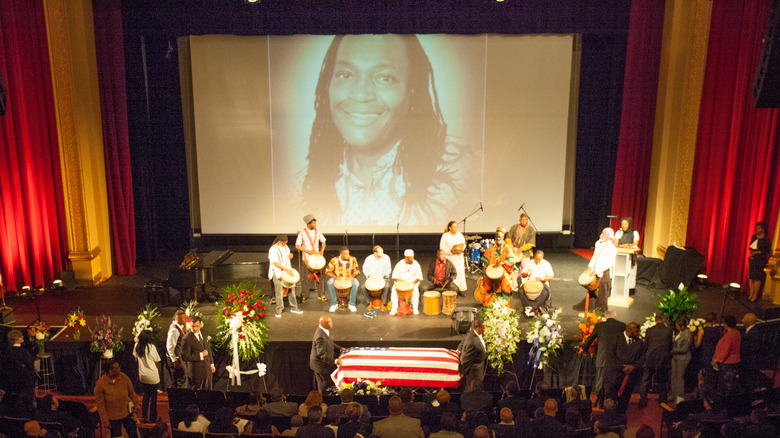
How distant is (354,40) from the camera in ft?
46.1

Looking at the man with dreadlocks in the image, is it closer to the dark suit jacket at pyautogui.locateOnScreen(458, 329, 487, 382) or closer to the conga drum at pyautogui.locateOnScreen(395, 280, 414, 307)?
the conga drum at pyautogui.locateOnScreen(395, 280, 414, 307)

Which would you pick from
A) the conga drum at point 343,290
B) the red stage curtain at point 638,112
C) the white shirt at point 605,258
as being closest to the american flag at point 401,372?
the conga drum at point 343,290

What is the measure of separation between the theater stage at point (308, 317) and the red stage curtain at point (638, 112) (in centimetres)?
252

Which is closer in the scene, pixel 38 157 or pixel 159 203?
pixel 38 157

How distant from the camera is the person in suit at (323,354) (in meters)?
8.28

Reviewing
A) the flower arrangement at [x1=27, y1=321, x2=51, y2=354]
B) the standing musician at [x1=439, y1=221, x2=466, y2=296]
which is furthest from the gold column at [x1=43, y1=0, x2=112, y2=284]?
the standing musician at [x1=439, y1=221, x2=466, y2=296]

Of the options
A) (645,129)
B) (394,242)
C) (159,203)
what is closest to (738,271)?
(645,129)

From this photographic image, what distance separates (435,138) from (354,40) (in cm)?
291

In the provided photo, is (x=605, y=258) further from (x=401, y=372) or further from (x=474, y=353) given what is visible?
(x=401, y=372)

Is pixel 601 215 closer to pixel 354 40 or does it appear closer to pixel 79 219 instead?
pixel 354 40

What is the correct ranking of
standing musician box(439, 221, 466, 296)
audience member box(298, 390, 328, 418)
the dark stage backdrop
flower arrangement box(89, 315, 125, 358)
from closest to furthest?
1. audience member box(298, 390, 328, 418)
2. flower arrangement box(89, 315, 125, 358)
3. standing musician box(439, 221, 466, 296)
4. the dark stage backdrop

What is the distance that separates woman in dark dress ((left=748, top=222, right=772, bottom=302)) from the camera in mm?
10812

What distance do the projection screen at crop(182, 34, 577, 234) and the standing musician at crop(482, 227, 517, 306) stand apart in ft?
12.6

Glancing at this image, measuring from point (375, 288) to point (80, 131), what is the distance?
6.99m
